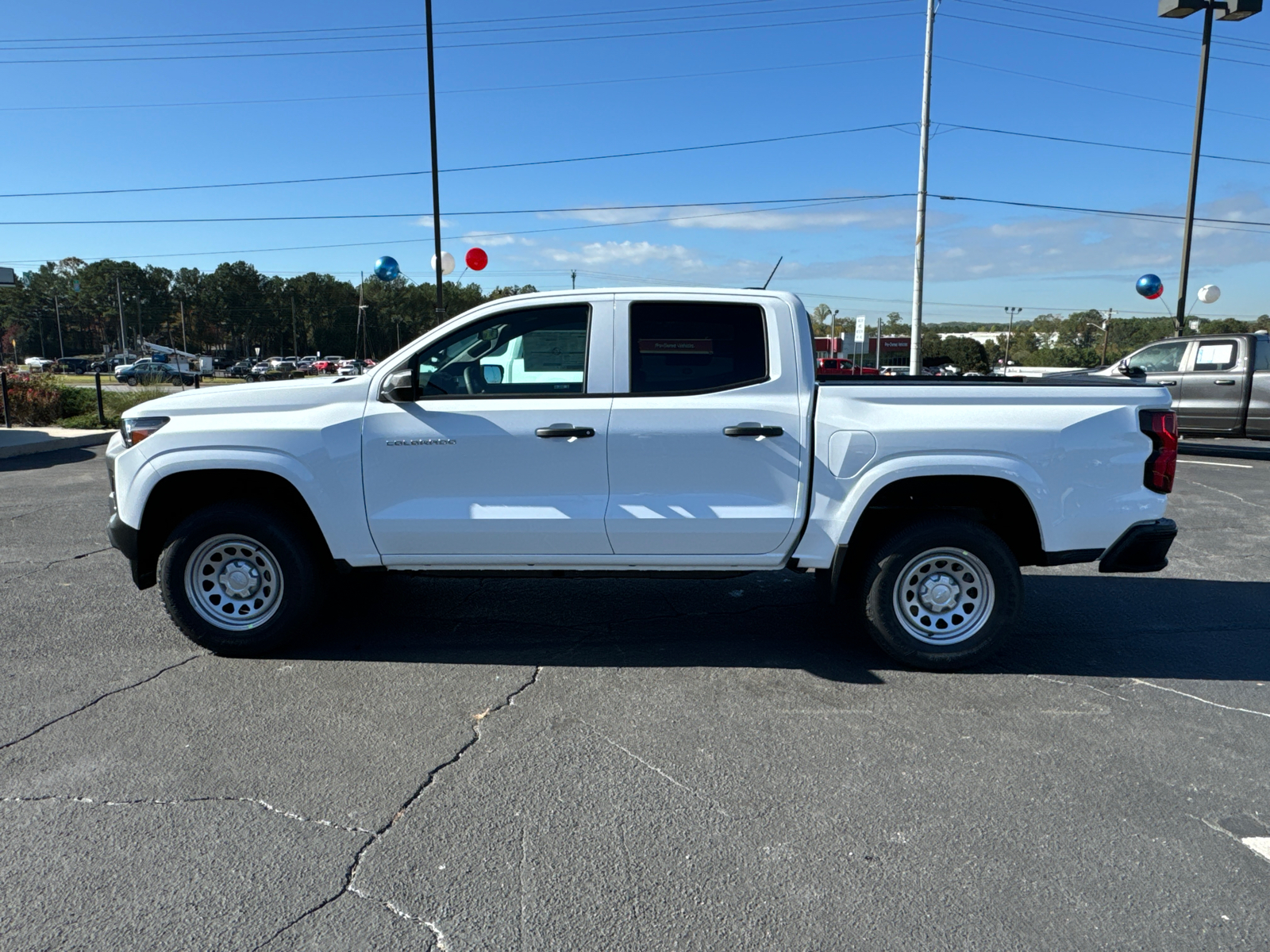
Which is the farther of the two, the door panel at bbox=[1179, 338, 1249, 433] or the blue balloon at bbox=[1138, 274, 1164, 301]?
the blue balloon at bbox=[1138, 274, 1164, 301]

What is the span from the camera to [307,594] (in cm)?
473

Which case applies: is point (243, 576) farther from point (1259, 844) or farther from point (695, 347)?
point (1259, 844)

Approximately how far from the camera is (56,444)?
562 inches

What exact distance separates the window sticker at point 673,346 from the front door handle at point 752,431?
49 cm

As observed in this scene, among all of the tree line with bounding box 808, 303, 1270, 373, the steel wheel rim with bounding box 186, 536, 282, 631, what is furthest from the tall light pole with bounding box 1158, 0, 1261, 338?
the tree line with bounding box 808, 303, 1270, 373

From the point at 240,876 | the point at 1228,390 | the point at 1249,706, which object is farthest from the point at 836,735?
the point at 1228,390

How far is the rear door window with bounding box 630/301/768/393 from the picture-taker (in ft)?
15.2

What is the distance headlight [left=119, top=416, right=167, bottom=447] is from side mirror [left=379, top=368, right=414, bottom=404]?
50.1 inches

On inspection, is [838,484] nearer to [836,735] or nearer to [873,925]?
[836,735]

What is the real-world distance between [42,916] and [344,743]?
1.28m

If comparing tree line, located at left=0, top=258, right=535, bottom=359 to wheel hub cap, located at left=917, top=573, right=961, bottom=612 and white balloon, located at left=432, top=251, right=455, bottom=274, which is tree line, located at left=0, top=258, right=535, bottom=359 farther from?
wheel hub cap, located at left=917, top=573, right=961, bottom=612

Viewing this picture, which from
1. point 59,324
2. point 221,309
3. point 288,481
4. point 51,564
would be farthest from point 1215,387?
point 59,324

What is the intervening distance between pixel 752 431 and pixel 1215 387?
12256 mm

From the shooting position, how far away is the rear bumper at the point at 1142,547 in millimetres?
4457
